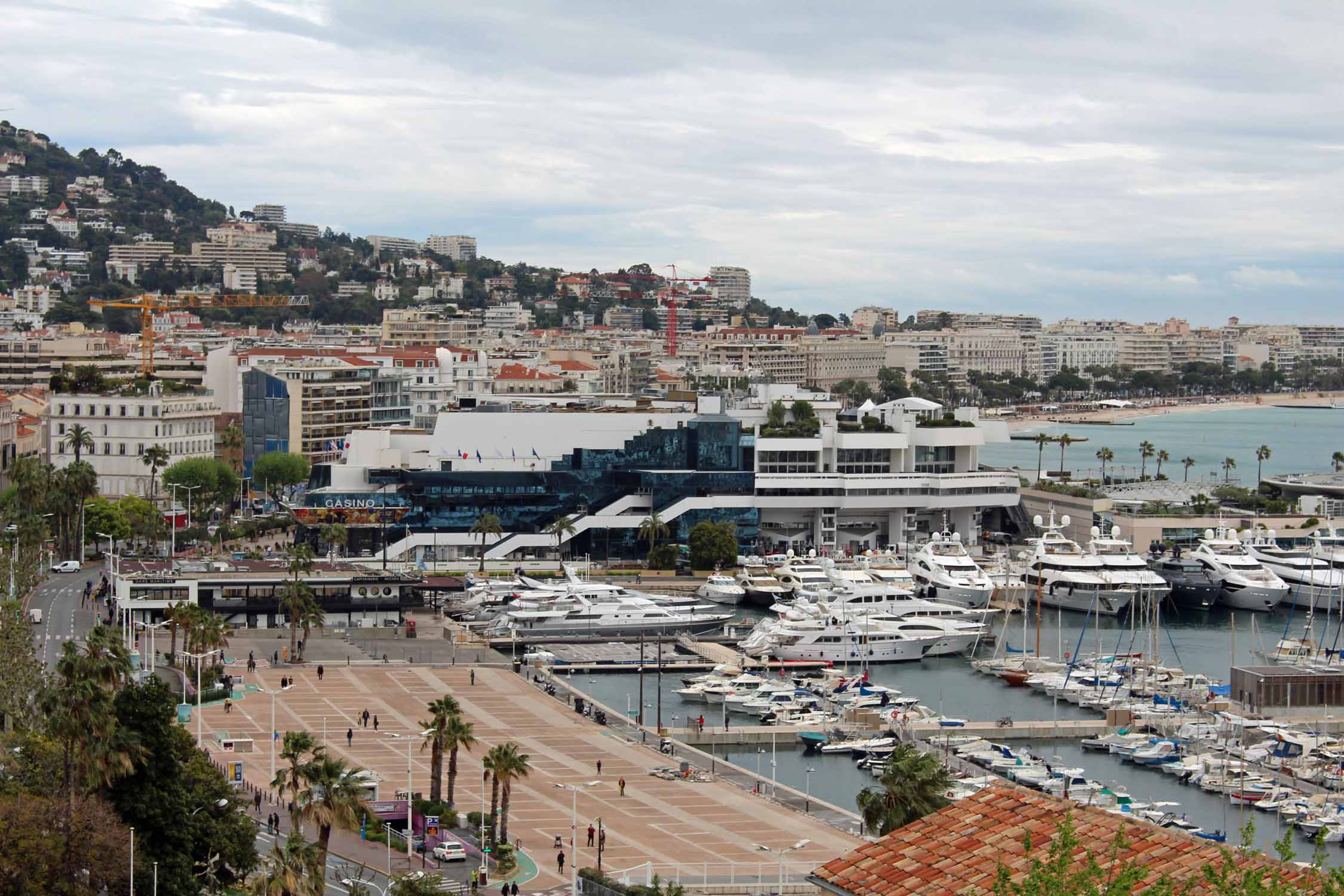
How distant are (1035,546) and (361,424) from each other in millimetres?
39672

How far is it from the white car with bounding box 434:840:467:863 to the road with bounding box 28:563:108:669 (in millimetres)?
18478

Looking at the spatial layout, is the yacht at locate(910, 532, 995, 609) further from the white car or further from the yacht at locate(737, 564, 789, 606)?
the white car

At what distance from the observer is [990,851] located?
1024 inches

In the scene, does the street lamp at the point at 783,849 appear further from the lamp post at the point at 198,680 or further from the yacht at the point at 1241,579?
the yacht at the point at 1241,579

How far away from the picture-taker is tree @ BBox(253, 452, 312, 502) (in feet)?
307

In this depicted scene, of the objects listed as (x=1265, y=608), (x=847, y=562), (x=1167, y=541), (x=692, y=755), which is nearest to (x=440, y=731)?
(x=692, y=755)

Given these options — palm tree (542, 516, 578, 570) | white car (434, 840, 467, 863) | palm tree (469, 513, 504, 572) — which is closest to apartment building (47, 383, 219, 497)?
palm tree (469, 513, 504, 572)

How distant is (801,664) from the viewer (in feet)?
209

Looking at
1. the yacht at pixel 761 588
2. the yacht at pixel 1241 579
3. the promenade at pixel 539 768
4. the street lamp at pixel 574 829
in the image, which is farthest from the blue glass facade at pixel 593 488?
the street lamp at pixel 574 829

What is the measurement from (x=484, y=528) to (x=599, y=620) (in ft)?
44.3

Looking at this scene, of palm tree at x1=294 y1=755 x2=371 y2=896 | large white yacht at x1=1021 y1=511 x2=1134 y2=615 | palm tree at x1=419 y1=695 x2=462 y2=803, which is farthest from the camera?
large white yacht at x1=1021 y1=511 x2=1134 y2=615

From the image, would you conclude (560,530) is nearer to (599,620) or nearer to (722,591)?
(722,591)

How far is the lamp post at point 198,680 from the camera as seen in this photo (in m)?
44.8

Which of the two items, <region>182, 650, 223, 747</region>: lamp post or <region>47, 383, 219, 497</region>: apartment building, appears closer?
<region>182, 650, 223, 747</region>: lamp post
